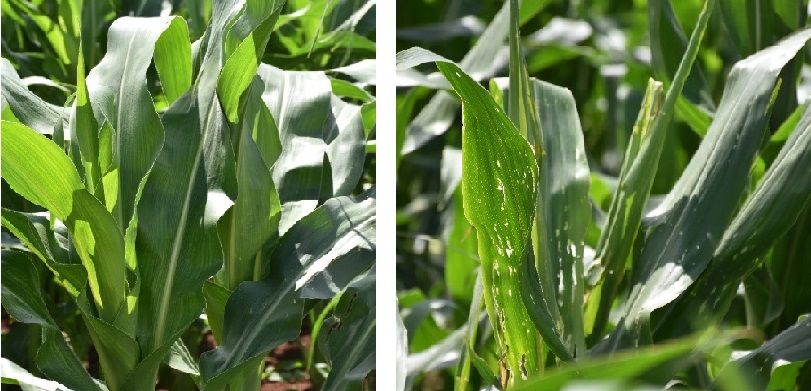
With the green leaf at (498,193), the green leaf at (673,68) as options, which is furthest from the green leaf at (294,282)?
the green leaf at (673,68)

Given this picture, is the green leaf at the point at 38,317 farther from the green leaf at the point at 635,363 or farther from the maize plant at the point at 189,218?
the green leaf at the point at 635,363

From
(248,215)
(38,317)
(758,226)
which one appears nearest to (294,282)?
(248,215)

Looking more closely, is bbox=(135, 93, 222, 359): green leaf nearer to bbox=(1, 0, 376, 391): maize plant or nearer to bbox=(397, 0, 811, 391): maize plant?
bbox=(1, 0, 376, 391): maize plant

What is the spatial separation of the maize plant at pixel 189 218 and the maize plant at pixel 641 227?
7cm

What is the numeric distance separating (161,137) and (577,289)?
26cm

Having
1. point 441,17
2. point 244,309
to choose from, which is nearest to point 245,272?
point 244,309

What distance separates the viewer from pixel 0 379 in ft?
2.08

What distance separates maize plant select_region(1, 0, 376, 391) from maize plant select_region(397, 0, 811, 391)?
0.24 ft

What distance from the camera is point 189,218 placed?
61 cm

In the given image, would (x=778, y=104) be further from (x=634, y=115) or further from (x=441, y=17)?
(x=441, y=17)

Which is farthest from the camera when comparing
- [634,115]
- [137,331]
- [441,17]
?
[441,17]

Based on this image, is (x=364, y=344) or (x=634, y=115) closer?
(x=364, y=344)

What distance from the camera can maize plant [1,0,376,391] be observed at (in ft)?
2.00

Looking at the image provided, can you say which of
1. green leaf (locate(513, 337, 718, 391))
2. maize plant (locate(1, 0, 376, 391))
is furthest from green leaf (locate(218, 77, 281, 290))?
green leaf (locate(513, 337, 718, 391))
